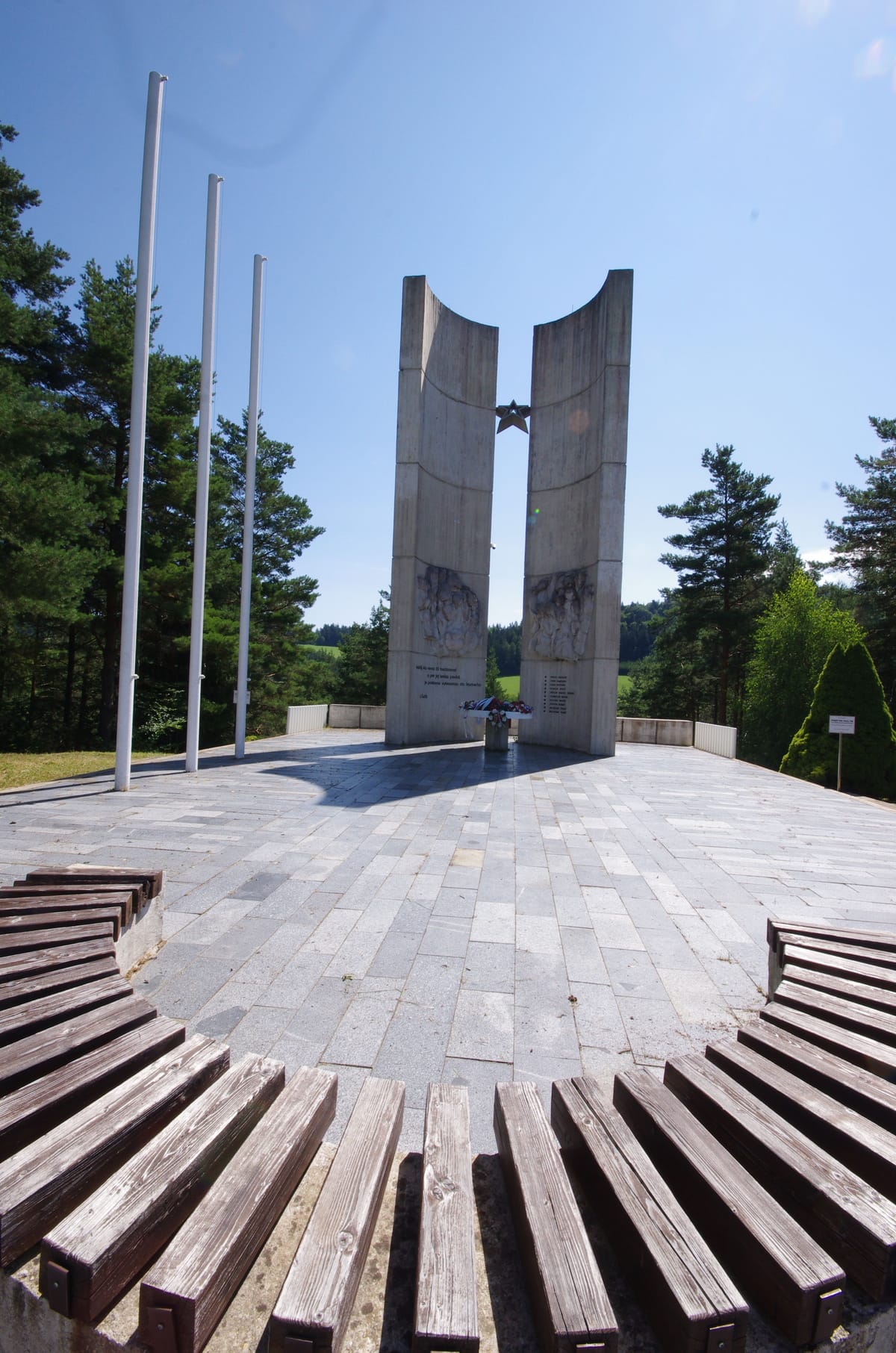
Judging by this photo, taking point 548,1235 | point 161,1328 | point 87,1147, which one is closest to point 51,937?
point 87,1147

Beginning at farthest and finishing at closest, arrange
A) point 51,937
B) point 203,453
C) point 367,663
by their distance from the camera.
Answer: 1. point 367,663
2. point 203,453
3. point 51,937

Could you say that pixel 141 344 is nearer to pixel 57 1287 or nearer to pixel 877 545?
pixel 57 1287

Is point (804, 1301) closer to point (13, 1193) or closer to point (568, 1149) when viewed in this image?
point (568, 1149)

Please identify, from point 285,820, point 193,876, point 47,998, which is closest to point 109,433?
point 285,820

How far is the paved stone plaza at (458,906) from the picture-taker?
10.9ft

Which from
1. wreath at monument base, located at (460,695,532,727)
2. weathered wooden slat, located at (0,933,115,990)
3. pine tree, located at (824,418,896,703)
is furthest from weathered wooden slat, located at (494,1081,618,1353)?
pine tree, located at (824,418,896,703)

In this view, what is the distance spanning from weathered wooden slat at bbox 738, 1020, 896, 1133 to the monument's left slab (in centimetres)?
1411

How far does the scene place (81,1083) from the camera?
2027 millimetres

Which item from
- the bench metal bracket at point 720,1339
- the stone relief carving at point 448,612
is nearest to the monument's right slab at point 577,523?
the stone relief carving at point 448,612

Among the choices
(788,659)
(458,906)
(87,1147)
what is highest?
(788,659)

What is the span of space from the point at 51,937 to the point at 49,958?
0.27 metres

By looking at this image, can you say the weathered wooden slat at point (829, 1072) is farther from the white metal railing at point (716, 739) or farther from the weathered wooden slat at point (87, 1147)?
the white metal railing at point (716, 739)

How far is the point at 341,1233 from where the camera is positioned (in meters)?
1.62

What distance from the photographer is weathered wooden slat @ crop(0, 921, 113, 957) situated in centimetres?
305
